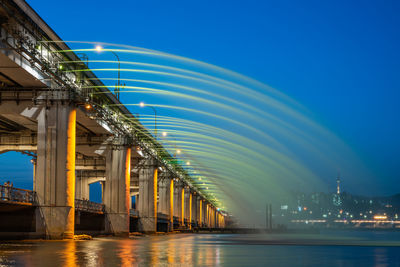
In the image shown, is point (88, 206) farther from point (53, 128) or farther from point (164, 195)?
point (164, 195)

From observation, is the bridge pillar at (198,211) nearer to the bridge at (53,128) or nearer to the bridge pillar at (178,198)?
the bridge pillar at (178,198)

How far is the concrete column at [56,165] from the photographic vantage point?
40.7 meters

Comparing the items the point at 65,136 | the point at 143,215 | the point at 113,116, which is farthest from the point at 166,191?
the point at 65,136

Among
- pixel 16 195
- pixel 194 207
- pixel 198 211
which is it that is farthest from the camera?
pixel 198 211

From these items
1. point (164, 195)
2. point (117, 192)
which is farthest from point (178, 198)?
point (117, 192)

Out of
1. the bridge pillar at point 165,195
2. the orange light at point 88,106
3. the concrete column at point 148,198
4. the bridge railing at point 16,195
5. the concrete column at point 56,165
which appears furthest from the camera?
the bridge pillar at point 165,195

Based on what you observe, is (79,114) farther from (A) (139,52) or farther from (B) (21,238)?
(A) (139,52)

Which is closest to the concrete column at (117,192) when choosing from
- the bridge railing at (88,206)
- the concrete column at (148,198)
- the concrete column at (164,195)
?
the bridge railing at (88,206)

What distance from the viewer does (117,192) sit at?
60.6m

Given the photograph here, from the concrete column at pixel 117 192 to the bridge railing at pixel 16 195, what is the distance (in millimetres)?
19580

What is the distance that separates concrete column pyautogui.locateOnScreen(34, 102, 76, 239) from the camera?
133 feet

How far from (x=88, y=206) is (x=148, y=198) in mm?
22825

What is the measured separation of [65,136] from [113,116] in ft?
47.6

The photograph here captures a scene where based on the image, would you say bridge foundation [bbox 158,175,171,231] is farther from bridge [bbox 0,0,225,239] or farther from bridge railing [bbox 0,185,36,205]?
bridge railing [bbox 0,185,36,205]
